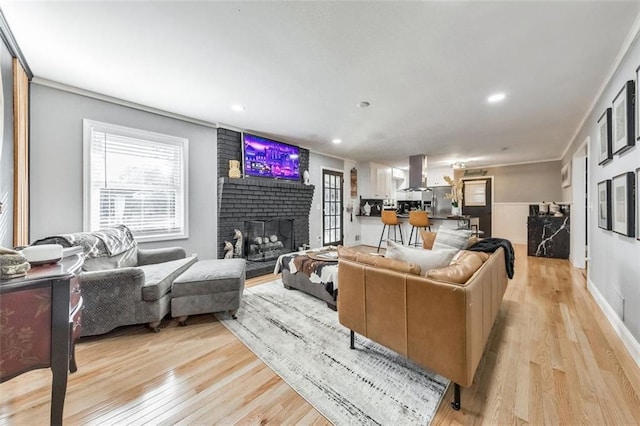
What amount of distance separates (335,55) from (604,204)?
3030mm

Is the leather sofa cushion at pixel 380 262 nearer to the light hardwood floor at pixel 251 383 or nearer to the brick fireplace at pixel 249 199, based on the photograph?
the light hardwood floor at pixel 251 383

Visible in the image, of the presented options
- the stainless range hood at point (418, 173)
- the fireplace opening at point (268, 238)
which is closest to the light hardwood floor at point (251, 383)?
the fireplace opening at point (268, 238)

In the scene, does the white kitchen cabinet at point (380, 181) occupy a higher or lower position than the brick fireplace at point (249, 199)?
higher

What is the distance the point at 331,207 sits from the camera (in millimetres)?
6008

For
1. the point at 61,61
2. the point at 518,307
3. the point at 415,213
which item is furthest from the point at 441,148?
the point at 61,61

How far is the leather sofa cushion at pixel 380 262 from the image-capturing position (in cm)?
150

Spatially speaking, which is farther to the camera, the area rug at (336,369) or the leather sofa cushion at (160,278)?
the leather sofa cushion at (160,278)

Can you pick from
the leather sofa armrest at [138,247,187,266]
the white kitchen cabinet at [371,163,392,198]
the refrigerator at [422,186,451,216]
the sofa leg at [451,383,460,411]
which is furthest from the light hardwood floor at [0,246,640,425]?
the refrigerator at [422,186,451,216]

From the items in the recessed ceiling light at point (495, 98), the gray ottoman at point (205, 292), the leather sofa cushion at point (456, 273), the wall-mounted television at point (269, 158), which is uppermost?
the recessed ceiling light at point (495, 98)

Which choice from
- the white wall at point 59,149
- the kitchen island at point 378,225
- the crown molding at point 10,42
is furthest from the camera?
the kitchen island at point 378,225

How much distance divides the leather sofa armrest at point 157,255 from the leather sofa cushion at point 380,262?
2183 millimetres

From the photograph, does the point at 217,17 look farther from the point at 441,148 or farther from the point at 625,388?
the point at 441,148

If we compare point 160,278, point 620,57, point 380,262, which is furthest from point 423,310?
point 620,57

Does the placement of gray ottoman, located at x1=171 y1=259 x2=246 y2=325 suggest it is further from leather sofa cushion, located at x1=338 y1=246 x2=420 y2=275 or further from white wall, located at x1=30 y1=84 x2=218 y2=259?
white wall, located at x1=30 y1=84 x2=218 y2=259
